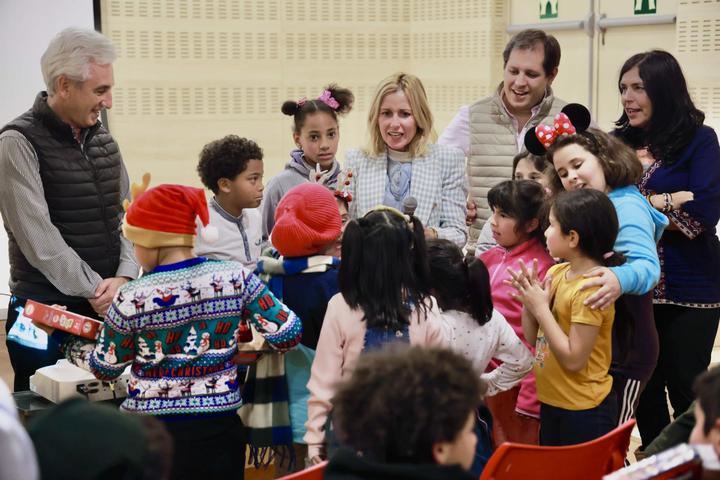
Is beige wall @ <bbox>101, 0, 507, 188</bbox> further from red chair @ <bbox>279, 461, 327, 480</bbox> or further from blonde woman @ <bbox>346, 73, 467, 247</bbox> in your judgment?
red chair @ <bbox>279, 461, 327, 480</bbox>

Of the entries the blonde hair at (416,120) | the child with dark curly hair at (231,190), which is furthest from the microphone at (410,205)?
the child with dark curly hair at (231,190)

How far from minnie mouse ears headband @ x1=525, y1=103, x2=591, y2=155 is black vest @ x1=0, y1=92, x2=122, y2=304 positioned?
5.02 feet

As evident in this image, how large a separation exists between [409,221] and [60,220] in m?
1.32

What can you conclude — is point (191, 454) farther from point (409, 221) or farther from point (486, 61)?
point (486, 61)

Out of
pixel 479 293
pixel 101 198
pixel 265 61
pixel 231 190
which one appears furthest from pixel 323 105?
pixel 265 61

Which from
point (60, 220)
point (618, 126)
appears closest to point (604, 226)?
point (618, 126)

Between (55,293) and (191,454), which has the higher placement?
(55,293)

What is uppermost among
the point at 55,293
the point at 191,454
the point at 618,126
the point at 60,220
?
the point at 618,126

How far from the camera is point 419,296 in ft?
9.44

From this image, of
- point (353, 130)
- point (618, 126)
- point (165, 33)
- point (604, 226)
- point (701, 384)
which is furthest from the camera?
point (353, 130)

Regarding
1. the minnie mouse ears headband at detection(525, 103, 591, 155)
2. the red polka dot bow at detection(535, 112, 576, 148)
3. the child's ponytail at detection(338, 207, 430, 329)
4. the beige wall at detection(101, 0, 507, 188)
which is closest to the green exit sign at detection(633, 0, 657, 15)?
the beige wall at detection(101, 0, 507, 188)

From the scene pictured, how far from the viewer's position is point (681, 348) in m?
3.81

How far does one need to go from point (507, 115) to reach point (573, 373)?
1641mm

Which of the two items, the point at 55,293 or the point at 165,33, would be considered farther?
the point at 165,33
